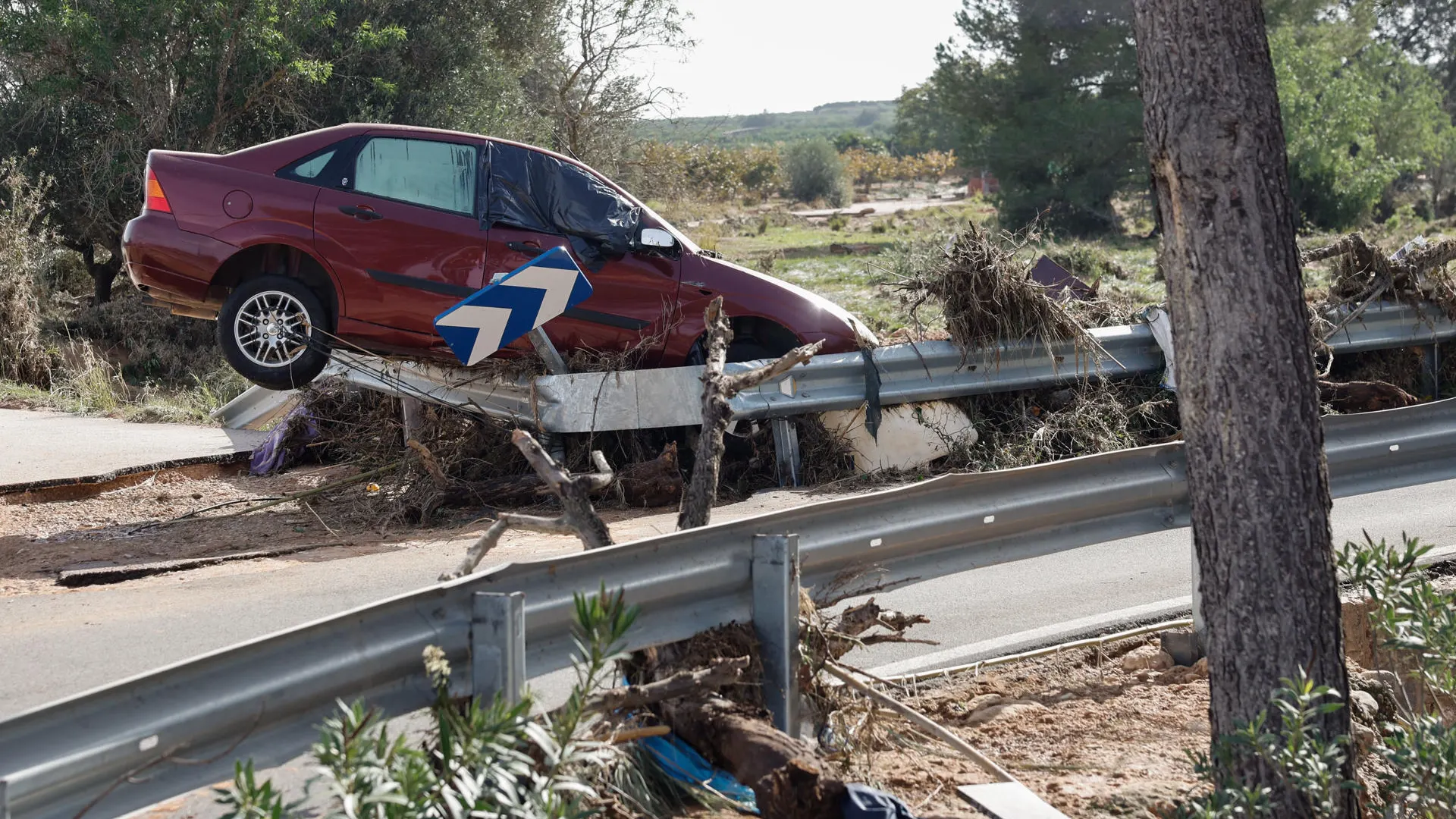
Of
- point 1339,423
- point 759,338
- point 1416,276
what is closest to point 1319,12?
point 1416,276

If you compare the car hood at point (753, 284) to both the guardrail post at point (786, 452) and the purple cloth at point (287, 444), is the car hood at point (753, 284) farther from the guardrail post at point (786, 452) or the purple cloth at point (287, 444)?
the purple cloth at point (287, 444)

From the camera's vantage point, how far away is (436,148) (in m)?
8.98

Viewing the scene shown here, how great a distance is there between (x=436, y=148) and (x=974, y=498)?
5761mm

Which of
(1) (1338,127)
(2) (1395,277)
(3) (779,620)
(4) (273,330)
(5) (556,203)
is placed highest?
(1) (1338,127)

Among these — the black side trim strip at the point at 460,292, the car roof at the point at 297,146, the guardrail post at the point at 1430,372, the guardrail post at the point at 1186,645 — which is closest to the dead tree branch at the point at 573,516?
the guardrail post at the point at 1186,645

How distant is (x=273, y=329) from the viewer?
8750 millimetres

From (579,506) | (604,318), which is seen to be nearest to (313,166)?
(604,318)

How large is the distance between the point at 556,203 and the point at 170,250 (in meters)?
2.60

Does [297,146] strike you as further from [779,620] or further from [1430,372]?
[1430,372]

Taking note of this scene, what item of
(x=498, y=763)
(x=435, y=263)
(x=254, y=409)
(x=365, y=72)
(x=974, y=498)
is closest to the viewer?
(x=498, y=763)

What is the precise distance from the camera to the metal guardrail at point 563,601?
8.29 feet

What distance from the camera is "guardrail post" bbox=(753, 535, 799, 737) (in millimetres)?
3732

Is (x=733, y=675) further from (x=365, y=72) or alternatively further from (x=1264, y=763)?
(x=365, y=72)

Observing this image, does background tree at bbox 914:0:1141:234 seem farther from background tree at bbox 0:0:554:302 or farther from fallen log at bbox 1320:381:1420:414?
fallen log at bbox 1320:381:1420:414
